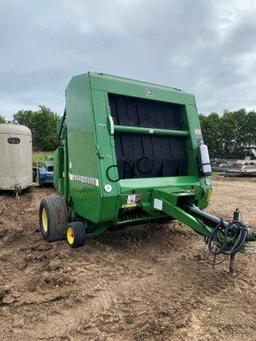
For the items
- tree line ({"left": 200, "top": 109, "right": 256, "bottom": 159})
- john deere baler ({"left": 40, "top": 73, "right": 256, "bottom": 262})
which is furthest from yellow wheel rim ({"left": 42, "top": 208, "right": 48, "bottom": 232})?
tree line ({"left": 200, "top": 109, "right": 256, "bottom": 159})

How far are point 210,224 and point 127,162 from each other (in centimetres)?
151

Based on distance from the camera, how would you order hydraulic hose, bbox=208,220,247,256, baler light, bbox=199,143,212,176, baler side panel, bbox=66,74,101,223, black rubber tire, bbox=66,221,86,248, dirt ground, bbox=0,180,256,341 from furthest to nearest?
baler light, bbox=199,143,212,176 → black rubber tire, bbox=66,221,86,248 → baler side panel, bbox=66,74,101,223 → hydraulic hose, bbox=208,220,247,256 → dirt ground, bbox=0,180,256,341

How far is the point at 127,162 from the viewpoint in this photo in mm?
5277

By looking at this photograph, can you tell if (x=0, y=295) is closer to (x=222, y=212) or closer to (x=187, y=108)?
(x=187, y=108)

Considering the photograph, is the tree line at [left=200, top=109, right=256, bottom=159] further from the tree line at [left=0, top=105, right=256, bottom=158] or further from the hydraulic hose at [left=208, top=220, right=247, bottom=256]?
the hydraulic hose at [left=208, top=220, right=247, bottom=256]

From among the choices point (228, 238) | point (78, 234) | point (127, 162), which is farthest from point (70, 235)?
point (228, 238)

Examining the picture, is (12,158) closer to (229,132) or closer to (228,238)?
(228,238)

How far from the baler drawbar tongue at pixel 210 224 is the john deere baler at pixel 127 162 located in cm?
1

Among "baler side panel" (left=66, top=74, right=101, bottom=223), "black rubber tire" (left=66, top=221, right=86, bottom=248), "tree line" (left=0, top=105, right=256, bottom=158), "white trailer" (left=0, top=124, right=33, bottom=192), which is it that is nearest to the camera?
"baler side panel" (left=66, top=74, right=101, bottom=223)

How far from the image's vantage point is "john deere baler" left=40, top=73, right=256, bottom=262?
4.79m

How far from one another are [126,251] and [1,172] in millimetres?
8145

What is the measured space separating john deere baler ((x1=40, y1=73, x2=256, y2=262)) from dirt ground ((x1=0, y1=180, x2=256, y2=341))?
41 cm

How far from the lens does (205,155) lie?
5543 millimetres

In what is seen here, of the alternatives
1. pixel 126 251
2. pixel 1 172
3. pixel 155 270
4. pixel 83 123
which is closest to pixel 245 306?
pixel 155 270
